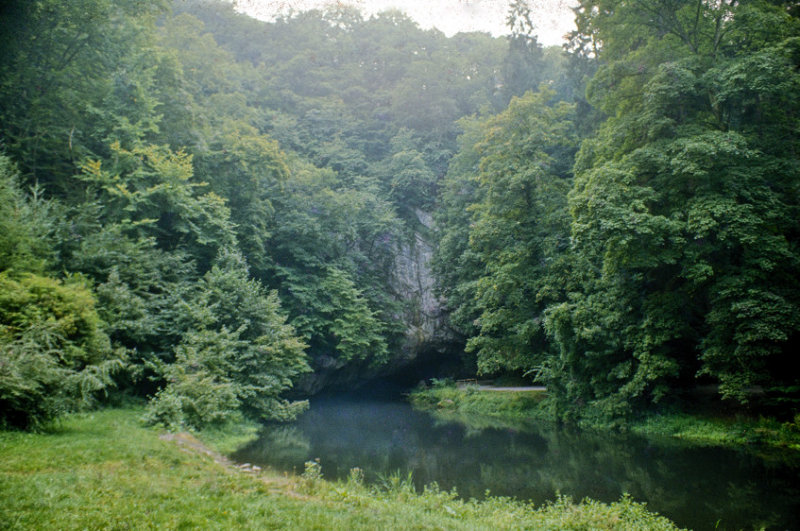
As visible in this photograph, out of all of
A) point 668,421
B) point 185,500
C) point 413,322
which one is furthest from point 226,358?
point 413,322

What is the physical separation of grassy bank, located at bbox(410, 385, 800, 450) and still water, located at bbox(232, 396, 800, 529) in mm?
1339

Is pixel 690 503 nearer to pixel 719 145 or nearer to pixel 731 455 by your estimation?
pixel 731 455

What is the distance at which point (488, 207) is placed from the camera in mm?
23578

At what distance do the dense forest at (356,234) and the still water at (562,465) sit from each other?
2.28m

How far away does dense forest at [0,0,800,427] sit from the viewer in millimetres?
13227

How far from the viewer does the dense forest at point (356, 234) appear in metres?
13.2

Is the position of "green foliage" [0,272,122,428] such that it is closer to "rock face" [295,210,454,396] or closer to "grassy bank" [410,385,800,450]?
"grassy bank" [410,385,800,450]

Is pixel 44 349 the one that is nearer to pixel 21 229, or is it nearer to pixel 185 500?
pixel 21 229

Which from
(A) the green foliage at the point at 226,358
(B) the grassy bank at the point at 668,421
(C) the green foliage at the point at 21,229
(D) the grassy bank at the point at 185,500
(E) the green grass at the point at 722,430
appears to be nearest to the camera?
(D) the grassy bank at the point at 185,500

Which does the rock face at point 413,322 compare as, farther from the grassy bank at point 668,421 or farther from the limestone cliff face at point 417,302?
the grassy bank at point 668,421

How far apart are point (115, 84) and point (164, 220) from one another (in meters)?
5.78

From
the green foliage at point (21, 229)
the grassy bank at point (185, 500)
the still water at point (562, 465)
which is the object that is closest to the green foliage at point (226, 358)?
the still water at point (562, 465)

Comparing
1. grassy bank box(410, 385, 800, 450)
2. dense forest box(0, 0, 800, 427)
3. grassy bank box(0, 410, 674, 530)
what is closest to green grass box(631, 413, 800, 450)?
grassy bank box(410, 385, 800, 450)

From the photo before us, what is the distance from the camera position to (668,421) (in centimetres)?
1611
